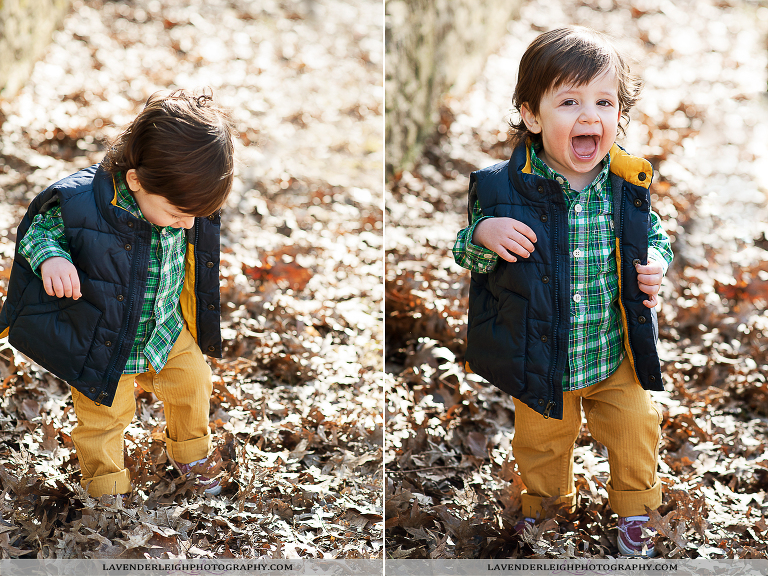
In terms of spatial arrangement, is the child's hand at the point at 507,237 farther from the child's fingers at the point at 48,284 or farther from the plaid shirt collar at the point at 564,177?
the child's fingers at the point at 48,284

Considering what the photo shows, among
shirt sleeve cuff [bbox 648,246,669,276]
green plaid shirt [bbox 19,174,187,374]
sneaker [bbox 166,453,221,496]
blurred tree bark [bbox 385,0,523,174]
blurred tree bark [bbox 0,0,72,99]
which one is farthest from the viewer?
blurred tree bark [bbox 0,0,72,99]

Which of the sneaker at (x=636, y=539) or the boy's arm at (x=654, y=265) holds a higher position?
the boy's arm at (x=654, y=265)

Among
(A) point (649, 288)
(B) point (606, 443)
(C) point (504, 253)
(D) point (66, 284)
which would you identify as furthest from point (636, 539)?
(D) point (66, 284)

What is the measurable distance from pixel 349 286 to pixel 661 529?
282cm

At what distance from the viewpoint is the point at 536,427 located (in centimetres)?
291

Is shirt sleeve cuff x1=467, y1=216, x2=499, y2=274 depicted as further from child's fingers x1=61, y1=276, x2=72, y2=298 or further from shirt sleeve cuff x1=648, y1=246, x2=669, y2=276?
child's fingers x1=61, y1=276, x2=72, y2=298

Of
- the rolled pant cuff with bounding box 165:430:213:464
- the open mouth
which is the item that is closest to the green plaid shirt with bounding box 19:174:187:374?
the rolled pant cuff with bounding box 165:430:213:464

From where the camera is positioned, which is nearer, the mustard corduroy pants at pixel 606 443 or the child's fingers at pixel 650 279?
the child's fingers at pixel 650 279

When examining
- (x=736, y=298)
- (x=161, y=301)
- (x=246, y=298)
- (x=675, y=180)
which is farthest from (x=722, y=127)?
(x=161, y=301)

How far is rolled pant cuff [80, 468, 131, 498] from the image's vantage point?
2828mm

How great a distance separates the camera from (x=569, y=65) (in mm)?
2539

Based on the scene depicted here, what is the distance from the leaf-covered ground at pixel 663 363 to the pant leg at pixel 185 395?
0.89 meters

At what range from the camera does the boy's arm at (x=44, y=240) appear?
254 cm

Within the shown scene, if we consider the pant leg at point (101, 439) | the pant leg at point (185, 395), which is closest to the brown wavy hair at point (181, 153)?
the pant leg at point (185, 395)
